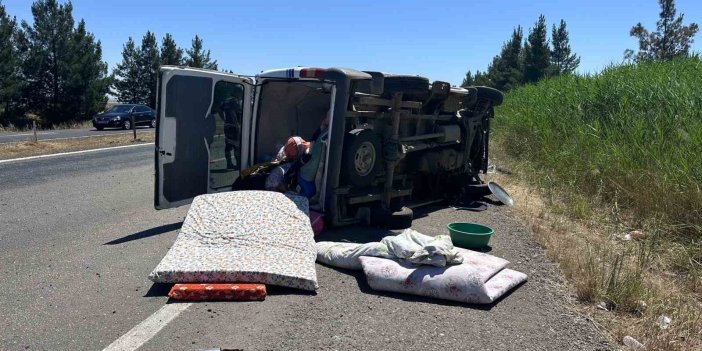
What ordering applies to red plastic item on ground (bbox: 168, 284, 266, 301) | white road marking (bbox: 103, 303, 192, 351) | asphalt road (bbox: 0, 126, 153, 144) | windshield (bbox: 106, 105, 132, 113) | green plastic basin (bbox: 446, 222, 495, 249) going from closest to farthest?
white road marking (bbox: 103, 303, 192, 351) < red plastic item on ground (bbox: 168, 284, 266, 301) < green plastic basin (bbox: 446, 222, 495, 249) < asphalt road (bbox: 0, 126, 153, 144) < windshield (bbox: 106, 105, 132, 113)

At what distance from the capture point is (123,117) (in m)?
34.5

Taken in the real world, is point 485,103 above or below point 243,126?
above

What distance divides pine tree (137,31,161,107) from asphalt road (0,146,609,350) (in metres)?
59.0

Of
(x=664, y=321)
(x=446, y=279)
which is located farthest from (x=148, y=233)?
(x=664, y=321)

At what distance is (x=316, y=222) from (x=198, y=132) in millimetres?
1903

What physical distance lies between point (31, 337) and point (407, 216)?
4215 mm

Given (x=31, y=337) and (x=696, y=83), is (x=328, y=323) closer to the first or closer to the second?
(x=31, y=337)

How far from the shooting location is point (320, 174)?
6770 mm

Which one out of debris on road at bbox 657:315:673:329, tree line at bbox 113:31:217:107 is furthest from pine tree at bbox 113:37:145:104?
debris on road at bbox 657:315:673:329

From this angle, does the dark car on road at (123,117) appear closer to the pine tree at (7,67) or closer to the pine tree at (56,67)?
the pine tree at (7,67)

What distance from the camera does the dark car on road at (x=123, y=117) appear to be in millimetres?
33781

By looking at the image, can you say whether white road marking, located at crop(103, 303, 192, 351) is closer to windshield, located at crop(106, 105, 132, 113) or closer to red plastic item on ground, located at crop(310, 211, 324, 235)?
red plastic item on ground, located at crop(310, 211, 324, 235)

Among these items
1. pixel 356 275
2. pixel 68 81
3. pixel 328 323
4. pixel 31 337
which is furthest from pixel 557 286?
pixel 68 81

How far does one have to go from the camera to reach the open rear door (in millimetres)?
6781
